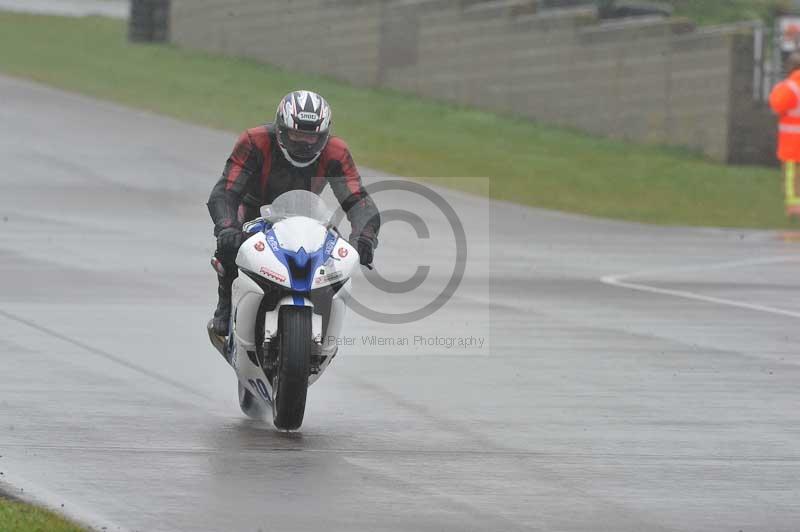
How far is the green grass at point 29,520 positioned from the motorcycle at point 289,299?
2136 mm

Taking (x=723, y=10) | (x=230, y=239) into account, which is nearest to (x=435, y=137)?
(x=723, y=10)

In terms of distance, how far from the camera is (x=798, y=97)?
2652 centimetres

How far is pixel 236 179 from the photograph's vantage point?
33.7 feet

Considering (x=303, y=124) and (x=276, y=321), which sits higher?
(x=303, y=124)

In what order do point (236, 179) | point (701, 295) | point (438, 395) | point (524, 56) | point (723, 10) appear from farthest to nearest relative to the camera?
point (723, 10)
point (524, 56)
point (701, 295)
point (438, 395)
point (236, 179)

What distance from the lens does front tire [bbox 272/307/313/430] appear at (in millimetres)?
9422

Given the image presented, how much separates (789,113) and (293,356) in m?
18.4

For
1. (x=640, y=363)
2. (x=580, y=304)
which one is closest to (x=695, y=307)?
(x=580, y=304)

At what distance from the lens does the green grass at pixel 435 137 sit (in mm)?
26359

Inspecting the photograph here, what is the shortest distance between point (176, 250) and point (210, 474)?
1115 cm

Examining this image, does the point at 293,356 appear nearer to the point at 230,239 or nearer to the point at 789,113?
the point at 230,239
